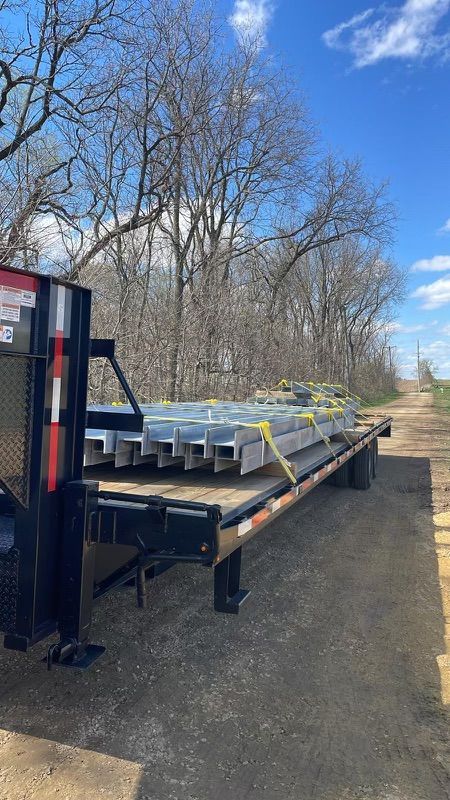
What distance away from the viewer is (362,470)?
9070mm


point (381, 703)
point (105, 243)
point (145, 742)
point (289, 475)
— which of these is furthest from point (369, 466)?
point (105, 243)

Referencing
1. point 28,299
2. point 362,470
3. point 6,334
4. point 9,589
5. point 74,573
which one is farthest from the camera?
point 362,470

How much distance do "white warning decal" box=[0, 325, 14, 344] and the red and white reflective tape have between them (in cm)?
28

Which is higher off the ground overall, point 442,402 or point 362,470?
point 442,402

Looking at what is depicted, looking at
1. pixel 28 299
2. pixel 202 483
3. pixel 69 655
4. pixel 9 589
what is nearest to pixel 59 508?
pixel 9 589

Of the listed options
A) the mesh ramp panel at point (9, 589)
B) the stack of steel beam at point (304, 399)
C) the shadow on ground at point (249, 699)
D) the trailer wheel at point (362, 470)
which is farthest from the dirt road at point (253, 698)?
the stack of steel beam at point (304, 399)

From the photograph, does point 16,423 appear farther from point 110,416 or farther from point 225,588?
point 225,588

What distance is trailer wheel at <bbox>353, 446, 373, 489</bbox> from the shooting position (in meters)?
9.02

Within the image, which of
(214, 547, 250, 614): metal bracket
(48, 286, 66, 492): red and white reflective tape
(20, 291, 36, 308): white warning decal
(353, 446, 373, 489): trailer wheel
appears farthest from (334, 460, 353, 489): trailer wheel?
(20, 291, 36, 308): white warning decal

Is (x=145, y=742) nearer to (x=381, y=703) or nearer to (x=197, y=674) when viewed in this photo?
(x=197, y=674)

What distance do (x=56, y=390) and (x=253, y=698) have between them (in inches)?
84.0

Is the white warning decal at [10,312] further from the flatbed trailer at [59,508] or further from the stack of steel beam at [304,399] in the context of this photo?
the stack of steel beam at [304,399]

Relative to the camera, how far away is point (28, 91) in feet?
36.1

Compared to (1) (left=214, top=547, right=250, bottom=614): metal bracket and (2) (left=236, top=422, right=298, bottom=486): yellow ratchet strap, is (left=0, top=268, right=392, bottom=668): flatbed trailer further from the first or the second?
(2) (left=236, top=422, right=298, bottom=486): yellow ratchet strap
